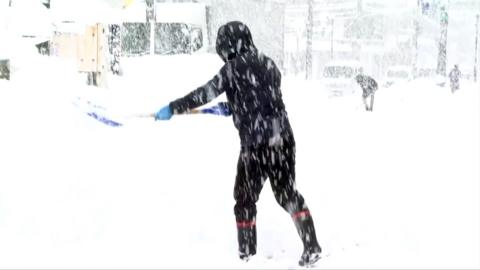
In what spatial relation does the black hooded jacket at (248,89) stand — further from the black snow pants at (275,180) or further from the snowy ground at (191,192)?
the snowy ground at (191,192)

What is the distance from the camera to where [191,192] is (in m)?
7.41

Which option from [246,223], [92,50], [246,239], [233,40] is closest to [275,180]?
[246,223]

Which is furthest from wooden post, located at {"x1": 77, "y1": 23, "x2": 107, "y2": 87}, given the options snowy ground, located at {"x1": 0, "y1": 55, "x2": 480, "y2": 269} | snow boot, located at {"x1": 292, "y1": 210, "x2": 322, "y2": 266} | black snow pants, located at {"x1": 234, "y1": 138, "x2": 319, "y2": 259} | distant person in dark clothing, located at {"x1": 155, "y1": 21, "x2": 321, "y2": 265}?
snow boot, located at {"x1": 292, "y1": 210, "x2": 322, "y2": 266}

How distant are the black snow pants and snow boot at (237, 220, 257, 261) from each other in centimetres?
7

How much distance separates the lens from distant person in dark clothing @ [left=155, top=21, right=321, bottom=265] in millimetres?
4543

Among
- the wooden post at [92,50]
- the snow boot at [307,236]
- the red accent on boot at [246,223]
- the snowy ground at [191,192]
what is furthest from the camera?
the wooden post at [92,50]

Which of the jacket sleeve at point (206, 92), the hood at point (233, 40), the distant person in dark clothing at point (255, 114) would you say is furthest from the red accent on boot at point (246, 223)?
the hood at point (233, 40)

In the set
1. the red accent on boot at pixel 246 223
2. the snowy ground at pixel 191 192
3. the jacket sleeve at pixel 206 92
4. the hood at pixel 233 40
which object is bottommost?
the snowy ground at pixel 191 192

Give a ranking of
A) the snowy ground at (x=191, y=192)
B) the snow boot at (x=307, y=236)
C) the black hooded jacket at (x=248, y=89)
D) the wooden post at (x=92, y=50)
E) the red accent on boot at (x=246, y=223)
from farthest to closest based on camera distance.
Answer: the wooden post at (x=92, y=50) → the snowy ground at (x=191, y=192) → the red accent on boot at (x=246, y=223) → the snow boot at (x=307, y=236) → the black hooded jacket at (x=248, y=89)

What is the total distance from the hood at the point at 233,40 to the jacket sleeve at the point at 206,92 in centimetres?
11

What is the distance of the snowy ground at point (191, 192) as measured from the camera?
514cm

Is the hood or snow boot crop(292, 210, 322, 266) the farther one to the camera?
snow boot crop(292, 210, 322, 266)

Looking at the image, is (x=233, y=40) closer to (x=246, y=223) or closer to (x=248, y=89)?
(x=248, y=89)

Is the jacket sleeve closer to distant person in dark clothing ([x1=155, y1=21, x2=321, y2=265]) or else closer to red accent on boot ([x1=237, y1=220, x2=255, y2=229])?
distant person in dark clothing ([x1=155, y1=21, x2=321, y2=265])
